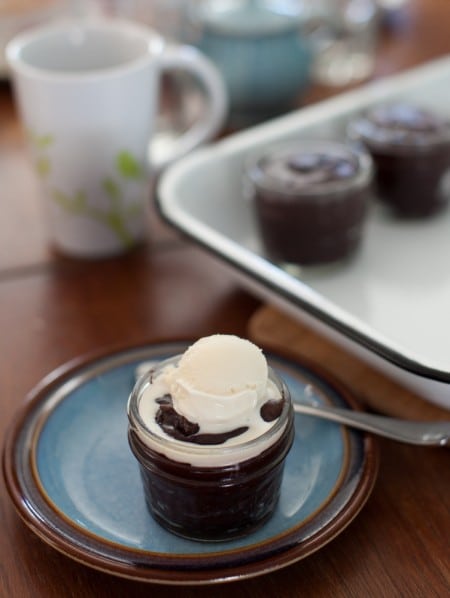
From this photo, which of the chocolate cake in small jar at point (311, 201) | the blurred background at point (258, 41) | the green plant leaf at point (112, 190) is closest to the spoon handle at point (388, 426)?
the chocolate cake in small jar at point (311, 201)

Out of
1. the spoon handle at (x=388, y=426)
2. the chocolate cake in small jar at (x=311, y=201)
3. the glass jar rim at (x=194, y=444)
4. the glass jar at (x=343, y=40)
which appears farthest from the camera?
the glass jar at (x=343, y=40)

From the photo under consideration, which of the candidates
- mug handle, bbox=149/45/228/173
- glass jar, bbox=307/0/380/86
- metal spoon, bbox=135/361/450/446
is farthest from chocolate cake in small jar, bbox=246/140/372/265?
glass jar, bbox=307/0/380/86

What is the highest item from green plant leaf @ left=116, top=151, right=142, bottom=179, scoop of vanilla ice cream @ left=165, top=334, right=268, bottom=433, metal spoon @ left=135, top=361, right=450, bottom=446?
scoop of vanilla ice cream @ left=165, top=334, right=268, bottom=433

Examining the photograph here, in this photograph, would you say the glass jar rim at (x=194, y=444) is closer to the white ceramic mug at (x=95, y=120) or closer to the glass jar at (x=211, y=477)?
the glass jar at (x=211, y=477)

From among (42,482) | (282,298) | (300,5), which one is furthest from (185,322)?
(300,5)

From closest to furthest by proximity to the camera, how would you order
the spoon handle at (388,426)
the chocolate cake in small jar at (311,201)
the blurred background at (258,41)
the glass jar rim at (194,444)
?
the glass jar rim at (194,444) → the spoon handle at (388,426) → the chocolate cake in small jar at (311,201) → the blurred background at (258,41)

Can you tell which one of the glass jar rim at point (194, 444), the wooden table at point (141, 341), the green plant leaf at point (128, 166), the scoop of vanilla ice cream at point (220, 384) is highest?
the scoop of vanilla ice cream at point (220, 384)

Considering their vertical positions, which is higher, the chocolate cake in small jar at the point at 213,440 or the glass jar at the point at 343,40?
the chocolate cake in small jar at the point at 213,440

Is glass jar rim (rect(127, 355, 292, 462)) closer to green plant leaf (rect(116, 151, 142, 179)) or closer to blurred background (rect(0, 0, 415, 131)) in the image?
green plant leaf (rect(116, 151, 142, 179))
